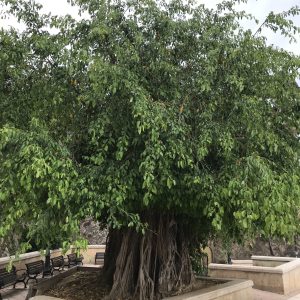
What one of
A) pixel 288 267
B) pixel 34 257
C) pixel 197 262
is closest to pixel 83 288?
pixel 197 262

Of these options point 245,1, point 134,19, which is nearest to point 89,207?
point 134,19

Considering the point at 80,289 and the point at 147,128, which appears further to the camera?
the point at 80,289

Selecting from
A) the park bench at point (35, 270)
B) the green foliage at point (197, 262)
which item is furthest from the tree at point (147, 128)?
the park bench at point (35, 270)

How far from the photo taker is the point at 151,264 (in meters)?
8.77

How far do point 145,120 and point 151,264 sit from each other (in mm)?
3986

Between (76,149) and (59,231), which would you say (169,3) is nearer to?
(76,149)

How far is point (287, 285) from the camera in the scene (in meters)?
11.6

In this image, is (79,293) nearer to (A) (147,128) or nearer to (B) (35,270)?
(B) (35,270)

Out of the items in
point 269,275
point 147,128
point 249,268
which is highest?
point 147,128

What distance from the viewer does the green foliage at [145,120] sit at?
5.89 m

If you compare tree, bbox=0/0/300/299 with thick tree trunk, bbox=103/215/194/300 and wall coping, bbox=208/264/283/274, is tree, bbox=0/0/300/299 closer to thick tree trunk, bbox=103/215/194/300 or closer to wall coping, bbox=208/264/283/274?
thick tree trunk, bbox=103/215/194/300

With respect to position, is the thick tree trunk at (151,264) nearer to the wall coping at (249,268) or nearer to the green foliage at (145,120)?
the green foliage at (145,120)

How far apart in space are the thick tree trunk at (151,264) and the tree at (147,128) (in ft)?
0.09

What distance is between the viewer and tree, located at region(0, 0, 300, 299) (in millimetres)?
5914
